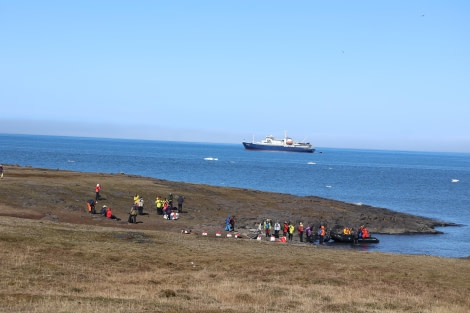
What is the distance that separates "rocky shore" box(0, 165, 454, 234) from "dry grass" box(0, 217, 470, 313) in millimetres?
10650

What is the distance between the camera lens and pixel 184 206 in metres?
61.6

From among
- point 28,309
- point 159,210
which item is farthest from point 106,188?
point 28,309

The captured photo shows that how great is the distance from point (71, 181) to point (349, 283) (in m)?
42.9

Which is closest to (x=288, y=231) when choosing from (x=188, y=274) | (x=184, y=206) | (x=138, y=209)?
(x=184, y=206)

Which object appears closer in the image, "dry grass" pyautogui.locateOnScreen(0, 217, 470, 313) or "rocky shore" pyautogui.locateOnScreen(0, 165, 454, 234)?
"dry grass" pyautogui.locateOnScreen(0, 217, 470, 313)

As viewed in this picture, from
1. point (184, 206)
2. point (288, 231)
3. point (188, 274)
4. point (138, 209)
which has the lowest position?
point (288, 231)

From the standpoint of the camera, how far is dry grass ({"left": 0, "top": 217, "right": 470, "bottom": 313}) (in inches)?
850

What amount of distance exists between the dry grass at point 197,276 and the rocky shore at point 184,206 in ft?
34.9

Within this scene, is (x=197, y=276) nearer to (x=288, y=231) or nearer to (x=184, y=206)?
(x=288, y=231)

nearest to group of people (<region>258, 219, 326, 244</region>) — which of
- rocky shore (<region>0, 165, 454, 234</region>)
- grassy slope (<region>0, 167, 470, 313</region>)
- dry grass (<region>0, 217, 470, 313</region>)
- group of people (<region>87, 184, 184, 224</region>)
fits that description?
rocky shore (<region>0, 165, 454, 234</region>)

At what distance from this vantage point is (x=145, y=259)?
31.2 metres

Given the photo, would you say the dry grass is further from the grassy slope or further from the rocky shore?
the rocky shore

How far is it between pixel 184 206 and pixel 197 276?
111 ft

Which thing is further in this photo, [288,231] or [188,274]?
[288,231]
